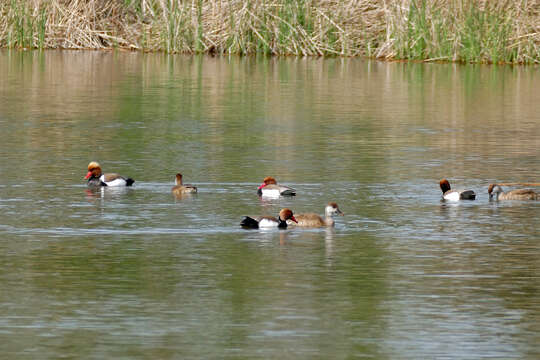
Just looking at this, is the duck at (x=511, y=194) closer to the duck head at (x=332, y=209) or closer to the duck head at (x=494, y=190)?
the duck head at (x=494, y=190)

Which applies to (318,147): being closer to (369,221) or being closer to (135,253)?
(369,221)

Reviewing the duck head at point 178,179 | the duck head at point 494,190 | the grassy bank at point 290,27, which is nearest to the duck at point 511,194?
the duck head at point 494,190

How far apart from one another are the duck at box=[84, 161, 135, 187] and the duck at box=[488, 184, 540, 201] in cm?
429

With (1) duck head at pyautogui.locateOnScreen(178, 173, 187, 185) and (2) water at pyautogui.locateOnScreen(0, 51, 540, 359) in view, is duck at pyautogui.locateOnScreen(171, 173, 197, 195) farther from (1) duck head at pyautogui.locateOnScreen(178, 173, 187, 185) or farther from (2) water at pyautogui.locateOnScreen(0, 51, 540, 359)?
(2) water at pyautogui.locateOnScreen(0, 51, 540, 359)

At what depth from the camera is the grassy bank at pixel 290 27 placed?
36.7m

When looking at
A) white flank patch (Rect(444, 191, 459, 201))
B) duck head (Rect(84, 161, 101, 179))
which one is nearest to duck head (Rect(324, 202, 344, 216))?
white flank patch (Rect(444, 191, 459, 201))

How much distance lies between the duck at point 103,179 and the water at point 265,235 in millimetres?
126

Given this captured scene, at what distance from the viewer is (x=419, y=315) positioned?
30.7ft

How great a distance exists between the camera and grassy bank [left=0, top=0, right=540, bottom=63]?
3672 cm

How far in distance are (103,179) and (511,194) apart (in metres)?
4.79

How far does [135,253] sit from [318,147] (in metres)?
8.82

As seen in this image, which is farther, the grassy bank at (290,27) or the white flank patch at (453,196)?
the grassy bank at (290,27)

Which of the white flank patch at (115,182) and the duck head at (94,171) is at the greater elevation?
the duck head at (94,171)

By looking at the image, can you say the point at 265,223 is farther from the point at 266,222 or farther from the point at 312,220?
the point at 312,220
